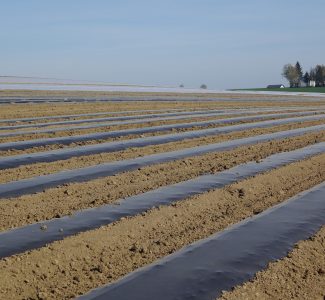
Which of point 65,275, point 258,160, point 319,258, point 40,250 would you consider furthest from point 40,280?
point 258,160

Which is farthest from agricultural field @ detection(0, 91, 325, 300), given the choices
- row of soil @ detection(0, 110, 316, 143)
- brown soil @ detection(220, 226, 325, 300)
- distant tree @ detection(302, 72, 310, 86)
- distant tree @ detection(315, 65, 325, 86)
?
distant tree @ detection(302, 72, 310, 86)

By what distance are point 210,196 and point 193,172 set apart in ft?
4.18

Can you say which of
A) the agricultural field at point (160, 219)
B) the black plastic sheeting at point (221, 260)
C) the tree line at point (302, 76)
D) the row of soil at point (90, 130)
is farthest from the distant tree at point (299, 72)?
the black plastic sheeting at point (221, 260)

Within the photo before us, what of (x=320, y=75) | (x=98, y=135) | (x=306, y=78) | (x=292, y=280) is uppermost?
(x=320, y=75)

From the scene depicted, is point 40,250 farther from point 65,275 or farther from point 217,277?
point 217,277

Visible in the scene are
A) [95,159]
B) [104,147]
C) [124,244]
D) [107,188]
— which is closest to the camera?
[124,244]

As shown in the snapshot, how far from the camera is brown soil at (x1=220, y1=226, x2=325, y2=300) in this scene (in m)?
3.20

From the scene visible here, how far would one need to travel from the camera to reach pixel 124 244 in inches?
159

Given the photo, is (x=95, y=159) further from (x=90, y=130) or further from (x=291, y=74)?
(x=291, y=74)

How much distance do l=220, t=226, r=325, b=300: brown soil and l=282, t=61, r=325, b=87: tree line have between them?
268 feet

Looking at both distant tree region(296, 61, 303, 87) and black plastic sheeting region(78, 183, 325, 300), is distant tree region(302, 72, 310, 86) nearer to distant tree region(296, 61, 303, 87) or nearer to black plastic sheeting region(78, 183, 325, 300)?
distant tree region(296, 61, 303, 87)

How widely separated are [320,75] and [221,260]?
272 ft

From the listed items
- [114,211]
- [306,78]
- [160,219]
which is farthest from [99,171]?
[306,78]

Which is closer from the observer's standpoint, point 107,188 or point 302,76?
point 107,188
